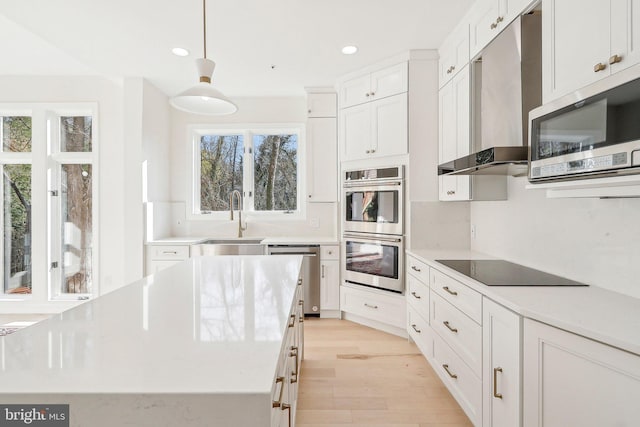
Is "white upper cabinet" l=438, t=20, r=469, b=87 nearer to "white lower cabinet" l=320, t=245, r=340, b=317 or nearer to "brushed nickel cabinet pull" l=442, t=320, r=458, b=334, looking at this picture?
"brushed nickel cabinet pull" l=442, t=320, r=458, b=334

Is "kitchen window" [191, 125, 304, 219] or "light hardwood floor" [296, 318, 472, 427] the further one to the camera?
"kitchen window" [191, 125, 304, 219]

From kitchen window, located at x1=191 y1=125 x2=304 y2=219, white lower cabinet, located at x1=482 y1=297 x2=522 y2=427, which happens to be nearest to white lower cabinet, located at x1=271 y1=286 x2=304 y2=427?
white lower cabinet, located at x1=482 y1=297 x2=522 y2=427

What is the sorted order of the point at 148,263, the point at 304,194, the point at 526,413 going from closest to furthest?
the point at 526,413 → the point at 148,263 → the point at 304,194

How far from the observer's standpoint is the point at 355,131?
134 inches

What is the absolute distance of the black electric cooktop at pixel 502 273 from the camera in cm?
164

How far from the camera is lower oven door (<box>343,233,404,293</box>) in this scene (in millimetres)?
3047

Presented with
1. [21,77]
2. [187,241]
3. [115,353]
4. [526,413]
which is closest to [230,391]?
[115,353]

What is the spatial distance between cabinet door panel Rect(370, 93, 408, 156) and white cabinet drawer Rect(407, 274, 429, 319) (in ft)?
3.94

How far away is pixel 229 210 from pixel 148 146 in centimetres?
123

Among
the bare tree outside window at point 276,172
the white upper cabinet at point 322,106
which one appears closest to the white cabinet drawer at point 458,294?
the white upper cabinet at point 322,106

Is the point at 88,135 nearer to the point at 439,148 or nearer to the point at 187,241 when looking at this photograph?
the point at 187,241

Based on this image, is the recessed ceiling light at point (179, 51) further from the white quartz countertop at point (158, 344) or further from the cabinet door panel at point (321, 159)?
the white quartz countertop at point (158, 344)

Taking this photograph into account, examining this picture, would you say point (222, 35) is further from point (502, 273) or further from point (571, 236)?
point (571, 236)

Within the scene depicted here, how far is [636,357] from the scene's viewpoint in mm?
906
